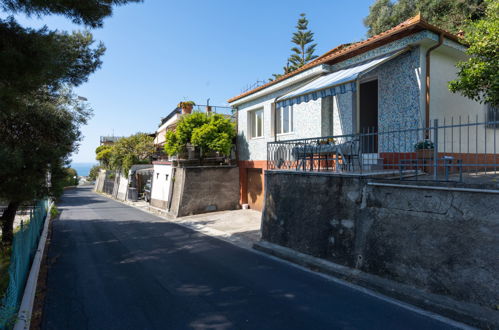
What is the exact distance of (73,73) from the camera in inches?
371

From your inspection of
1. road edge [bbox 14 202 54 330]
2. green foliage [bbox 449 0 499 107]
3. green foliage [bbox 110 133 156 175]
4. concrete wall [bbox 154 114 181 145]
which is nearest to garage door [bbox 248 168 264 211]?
road edge [bbox 14 202 54 330]

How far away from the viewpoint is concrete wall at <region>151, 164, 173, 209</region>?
18.7 m

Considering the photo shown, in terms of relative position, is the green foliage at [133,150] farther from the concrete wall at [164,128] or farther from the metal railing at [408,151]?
the metal railing at [408,151]

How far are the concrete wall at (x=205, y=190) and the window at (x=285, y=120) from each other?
4.39 metres

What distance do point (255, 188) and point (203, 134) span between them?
13.3ft

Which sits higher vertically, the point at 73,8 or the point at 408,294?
the point at 73,8

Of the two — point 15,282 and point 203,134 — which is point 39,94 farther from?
point 203,134

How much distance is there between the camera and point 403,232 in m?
5.75

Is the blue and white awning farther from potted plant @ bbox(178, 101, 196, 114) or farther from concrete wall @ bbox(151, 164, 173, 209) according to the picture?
potted plant @ bbox(178, 101, 196, 114)

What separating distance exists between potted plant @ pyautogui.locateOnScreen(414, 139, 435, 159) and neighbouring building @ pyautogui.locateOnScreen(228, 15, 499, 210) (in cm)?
70

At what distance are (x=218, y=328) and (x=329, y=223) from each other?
152 inches

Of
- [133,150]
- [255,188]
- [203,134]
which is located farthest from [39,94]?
[133,150]

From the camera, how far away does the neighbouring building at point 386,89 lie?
26.6ft

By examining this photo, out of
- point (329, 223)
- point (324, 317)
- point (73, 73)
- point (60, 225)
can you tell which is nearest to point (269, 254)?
point (329, 223)
